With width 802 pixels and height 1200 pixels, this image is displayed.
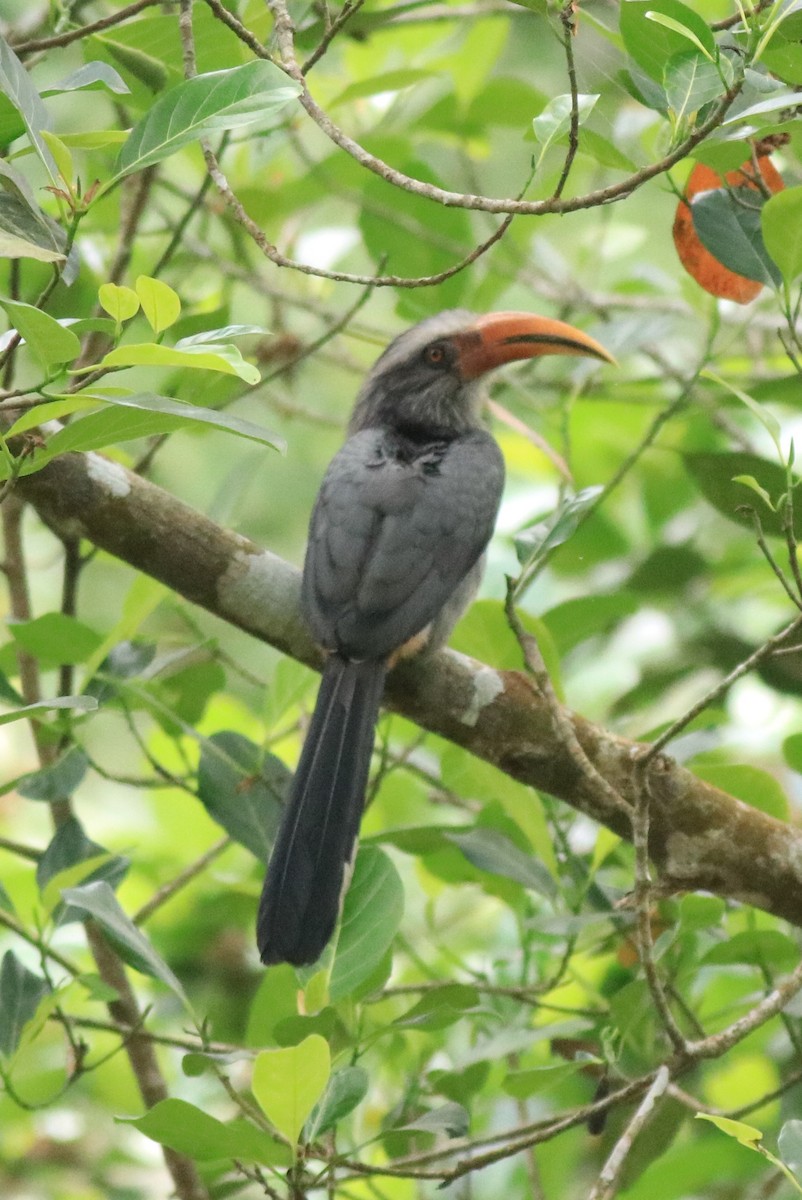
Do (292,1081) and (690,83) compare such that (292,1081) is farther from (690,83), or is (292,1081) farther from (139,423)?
(690,83)

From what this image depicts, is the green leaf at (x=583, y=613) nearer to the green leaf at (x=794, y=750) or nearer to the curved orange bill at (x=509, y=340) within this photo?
the green leaf at (x=794, y=750)

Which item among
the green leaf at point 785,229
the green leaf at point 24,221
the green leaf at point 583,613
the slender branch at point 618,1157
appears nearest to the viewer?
the slender branch at point 618,1157

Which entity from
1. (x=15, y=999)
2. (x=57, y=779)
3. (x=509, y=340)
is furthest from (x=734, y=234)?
(x=15, y=999)

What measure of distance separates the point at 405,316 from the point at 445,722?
1.37m

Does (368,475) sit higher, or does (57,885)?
(368,475)

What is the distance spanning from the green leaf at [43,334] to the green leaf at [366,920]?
106cm

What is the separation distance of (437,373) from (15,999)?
6.94ft

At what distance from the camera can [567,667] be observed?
3.37 metres

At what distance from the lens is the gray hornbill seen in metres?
2.46

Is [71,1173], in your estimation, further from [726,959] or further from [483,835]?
[726,959]

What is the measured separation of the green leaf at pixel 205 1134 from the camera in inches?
70.9

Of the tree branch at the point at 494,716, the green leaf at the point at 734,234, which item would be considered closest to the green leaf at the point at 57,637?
the tree branch at the point at 494,716

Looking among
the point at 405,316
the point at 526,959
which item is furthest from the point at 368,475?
the point at 526,959

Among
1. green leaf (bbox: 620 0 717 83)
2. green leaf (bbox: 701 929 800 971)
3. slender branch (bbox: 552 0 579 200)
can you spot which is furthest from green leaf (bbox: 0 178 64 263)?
green leaf (bbox: 701 929 800 971)
